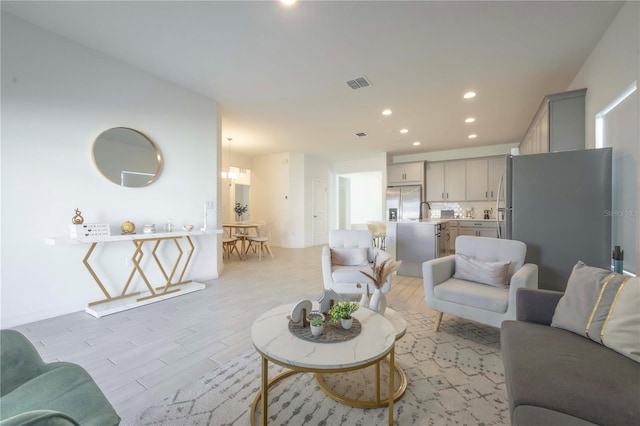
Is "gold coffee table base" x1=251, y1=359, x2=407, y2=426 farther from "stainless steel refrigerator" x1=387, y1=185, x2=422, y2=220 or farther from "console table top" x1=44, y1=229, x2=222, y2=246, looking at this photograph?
"stainless steel refrigerator" x1=387, y1=185, x2=422, y2=220

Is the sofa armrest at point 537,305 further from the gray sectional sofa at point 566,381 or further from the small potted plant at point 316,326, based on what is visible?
the small potted plant at point 316,326

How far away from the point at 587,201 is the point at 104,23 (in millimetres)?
4827

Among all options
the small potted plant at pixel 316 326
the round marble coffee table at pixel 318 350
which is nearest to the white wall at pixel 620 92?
the round marble coffee table at pixel 318 350

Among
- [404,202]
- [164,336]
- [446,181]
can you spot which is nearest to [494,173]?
[446,181]

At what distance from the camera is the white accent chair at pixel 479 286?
2043 mm

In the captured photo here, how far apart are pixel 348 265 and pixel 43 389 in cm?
264

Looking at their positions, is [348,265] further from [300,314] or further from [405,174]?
[405,174]

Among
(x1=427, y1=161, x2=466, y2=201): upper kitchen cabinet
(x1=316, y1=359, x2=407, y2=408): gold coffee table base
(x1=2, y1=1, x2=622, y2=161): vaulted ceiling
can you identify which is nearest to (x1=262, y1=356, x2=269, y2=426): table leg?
(x1=316, y1=359, x2=407, y2=408): gold coffee table base

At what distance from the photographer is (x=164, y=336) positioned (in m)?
2.33

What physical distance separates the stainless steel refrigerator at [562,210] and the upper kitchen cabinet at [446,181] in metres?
4.40

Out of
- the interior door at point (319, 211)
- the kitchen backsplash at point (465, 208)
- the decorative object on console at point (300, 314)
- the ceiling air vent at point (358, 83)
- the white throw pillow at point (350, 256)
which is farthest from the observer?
the interior door at point (319, 211)

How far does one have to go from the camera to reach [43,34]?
261 centimetres

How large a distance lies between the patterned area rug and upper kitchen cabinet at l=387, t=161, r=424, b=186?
5619 mm

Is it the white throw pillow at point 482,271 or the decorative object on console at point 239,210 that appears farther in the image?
the decorative object on console at point 239,210
